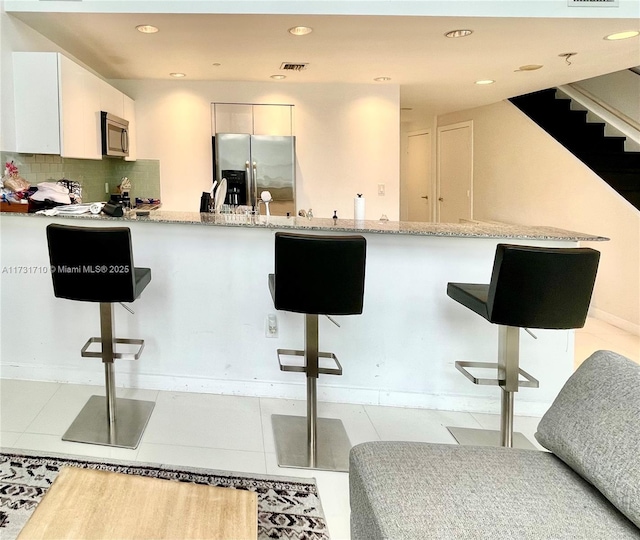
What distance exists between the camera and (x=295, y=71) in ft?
15.7

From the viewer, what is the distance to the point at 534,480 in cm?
135

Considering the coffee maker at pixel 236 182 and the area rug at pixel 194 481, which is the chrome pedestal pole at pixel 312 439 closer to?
the area rug at pixel 194 481

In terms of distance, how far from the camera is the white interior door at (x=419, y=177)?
859 centimetres

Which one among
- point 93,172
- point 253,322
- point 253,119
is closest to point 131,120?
point 93,172

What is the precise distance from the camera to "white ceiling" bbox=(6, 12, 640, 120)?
130 inches

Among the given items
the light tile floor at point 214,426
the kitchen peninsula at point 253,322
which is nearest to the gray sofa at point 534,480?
the light tile floor at point 214,426

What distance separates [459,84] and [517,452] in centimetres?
470

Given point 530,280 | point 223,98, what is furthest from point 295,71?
point 530,280

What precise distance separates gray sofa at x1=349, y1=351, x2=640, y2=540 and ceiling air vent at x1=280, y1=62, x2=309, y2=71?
382 centimetres

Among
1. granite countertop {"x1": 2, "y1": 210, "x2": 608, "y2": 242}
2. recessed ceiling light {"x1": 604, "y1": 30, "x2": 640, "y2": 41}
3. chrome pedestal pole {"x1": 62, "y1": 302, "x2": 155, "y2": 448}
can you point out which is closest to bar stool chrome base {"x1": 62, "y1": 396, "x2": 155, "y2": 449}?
chrome pedestal pole {"x1": 62, "y1": 302, "x2": 155, "y2": 448}

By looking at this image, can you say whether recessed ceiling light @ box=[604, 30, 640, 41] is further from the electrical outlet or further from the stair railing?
the electrical outlet

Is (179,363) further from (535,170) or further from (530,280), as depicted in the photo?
(535,170)

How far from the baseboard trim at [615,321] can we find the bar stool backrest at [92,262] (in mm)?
4455

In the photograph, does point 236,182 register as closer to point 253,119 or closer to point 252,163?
point 252,163
